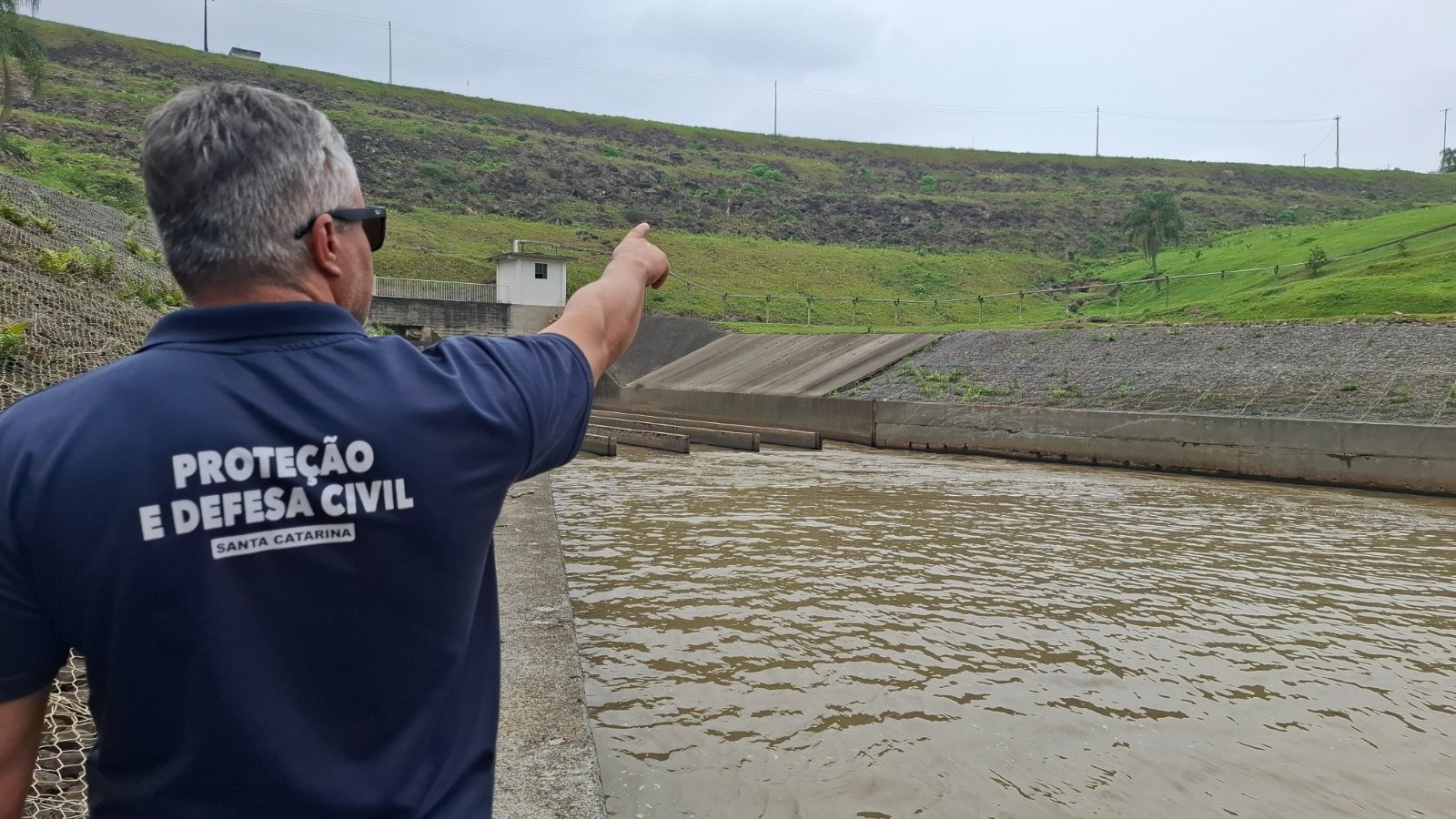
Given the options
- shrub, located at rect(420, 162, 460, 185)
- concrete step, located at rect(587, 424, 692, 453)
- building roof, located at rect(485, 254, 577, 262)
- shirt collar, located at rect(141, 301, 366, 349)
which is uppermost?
shrub, located at rect(420, 162, 460, 185)

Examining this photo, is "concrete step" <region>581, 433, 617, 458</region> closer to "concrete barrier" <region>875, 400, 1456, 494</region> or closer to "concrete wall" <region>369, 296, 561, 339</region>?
"concrete barrier" <region>875, 400, 1456, 494</region>

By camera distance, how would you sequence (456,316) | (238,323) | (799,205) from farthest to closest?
(799,205), (456,316), (238,323)

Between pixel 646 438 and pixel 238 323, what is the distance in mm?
19515

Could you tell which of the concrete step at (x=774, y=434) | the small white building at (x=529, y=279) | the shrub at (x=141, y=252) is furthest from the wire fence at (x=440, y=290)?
the shrub at (x=141, y=252)

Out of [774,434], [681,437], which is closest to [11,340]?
[681,437]

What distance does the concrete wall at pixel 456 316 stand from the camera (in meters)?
35.2

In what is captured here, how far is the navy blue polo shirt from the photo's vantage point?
1.24 meters

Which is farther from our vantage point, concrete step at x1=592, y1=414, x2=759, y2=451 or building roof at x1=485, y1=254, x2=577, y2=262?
building roof at x1=485, y1=254, x2=577, y2=262

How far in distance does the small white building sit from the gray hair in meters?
38.0

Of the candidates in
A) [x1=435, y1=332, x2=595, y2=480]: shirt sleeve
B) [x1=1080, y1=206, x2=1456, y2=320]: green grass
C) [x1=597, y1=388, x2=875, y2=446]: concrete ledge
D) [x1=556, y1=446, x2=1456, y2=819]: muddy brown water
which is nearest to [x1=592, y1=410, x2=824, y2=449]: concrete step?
[x1=597, y1=388, x2=875, y2=446]: concrete ledge

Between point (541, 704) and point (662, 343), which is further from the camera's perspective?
point (662, 343)

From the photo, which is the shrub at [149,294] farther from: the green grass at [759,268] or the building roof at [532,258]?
the green grass at [759,268]

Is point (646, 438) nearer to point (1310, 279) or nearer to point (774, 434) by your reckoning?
point (774, 434)

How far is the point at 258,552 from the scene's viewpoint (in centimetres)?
131
